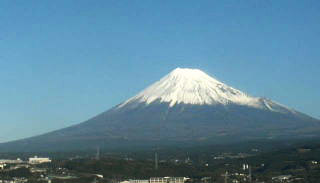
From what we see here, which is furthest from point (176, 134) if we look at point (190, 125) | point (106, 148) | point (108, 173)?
point (108, 173)

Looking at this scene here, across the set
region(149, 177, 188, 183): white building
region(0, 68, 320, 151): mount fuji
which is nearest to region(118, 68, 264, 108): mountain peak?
region(0, 68, 320, 151): mount fuji

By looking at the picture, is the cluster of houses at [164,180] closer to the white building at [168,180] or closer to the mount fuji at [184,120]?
the white building at [168,180]

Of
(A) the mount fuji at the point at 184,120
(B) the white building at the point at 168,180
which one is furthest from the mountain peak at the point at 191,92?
(B) the white building at the point at 168,180

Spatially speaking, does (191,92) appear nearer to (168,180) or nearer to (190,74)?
(190,74)

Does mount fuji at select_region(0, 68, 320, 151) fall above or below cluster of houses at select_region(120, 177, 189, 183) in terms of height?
above

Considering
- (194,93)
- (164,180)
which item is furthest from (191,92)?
(164,180)

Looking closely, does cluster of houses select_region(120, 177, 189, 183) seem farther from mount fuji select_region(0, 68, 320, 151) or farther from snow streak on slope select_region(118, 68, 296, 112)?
snow streak on slope select_region(118, 68, 296, 112)

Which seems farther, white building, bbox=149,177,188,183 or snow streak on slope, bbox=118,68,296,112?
snow streak on slope, bbox=118,68,296,112
